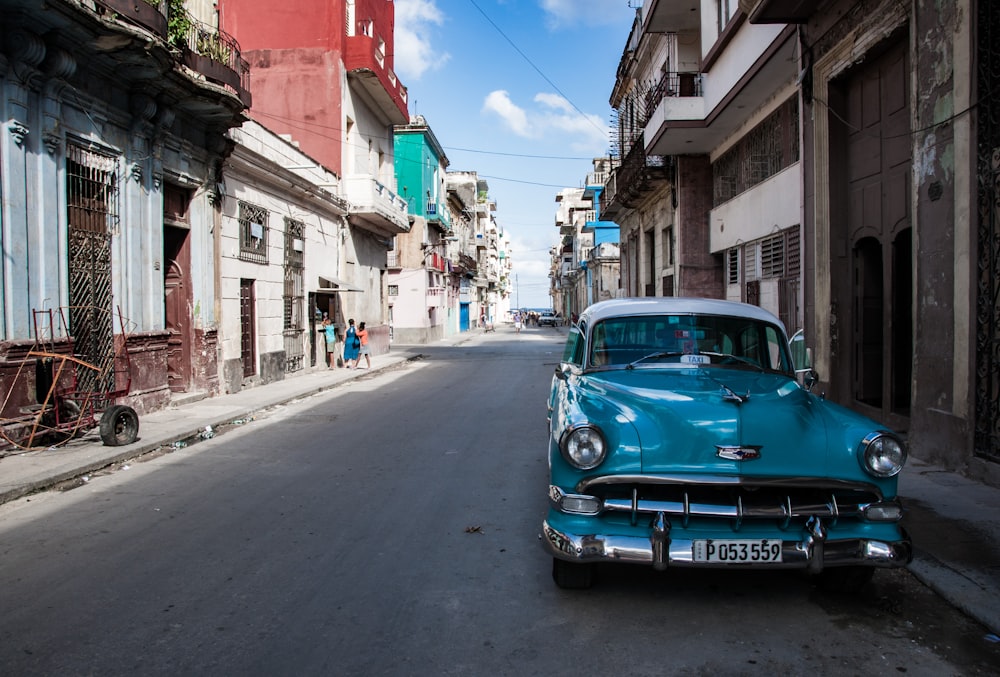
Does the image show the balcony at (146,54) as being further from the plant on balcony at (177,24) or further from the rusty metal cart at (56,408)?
the rusty metal cart at (56,408)

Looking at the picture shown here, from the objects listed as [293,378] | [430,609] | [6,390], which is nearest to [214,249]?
[293,378]

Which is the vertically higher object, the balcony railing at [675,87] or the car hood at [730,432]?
the balcony railing at [675,87]

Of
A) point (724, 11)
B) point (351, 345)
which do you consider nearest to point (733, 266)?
point (724, 11)

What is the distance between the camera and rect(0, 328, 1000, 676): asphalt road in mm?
3258

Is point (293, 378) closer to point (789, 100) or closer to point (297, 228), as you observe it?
point (297, 228)

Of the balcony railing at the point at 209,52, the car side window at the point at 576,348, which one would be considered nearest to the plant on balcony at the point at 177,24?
the balcony railing at the point at 209,52

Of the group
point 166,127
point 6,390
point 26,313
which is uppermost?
point 166,127

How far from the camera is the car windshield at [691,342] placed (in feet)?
16.8

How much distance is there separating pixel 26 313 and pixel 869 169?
1091 cm

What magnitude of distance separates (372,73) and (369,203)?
4.16 m

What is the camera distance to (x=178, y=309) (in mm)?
13148

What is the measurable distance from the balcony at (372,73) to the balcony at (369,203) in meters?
3.07

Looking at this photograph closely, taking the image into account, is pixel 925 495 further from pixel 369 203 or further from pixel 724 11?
pixel 369 203

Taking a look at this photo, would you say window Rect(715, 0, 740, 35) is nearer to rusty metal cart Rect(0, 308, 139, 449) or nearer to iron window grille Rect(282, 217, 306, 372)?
iron window grille Rect(282, 217, 306, 372)
